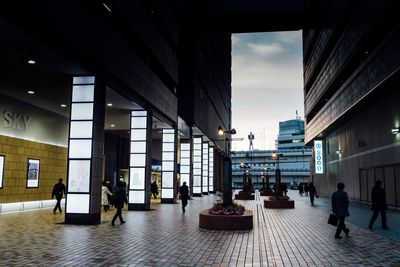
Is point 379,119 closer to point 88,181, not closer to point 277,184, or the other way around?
point 277,184

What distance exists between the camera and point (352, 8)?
28.0m

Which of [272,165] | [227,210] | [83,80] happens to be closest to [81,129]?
[83,80]

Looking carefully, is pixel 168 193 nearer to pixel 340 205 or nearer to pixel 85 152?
pixel 85 152

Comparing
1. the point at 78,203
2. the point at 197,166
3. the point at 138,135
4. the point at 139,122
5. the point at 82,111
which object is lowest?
the point at 78,203

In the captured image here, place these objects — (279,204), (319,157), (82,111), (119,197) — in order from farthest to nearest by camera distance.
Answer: (319,157) < (279,204) < (82,111) < (119,197)

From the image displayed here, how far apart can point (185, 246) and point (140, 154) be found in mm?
13774

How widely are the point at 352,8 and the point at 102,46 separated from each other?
19355 millimetres

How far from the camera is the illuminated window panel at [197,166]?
139 feet

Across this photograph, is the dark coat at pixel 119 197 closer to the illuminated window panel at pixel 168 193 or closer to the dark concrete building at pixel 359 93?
the dark concrete building at pixel 359 93

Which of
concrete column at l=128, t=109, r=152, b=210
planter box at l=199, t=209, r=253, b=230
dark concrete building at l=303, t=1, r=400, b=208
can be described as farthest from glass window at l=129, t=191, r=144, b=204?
dark concrete building at l=303, t=1, r=400, b=208

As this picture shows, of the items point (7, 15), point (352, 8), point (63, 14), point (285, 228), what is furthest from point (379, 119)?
point (7, 15)

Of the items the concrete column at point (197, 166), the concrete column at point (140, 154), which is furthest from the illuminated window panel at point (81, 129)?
the concrete column at point (197, 166)

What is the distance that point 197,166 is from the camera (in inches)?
1722

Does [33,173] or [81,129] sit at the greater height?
[81,129]
